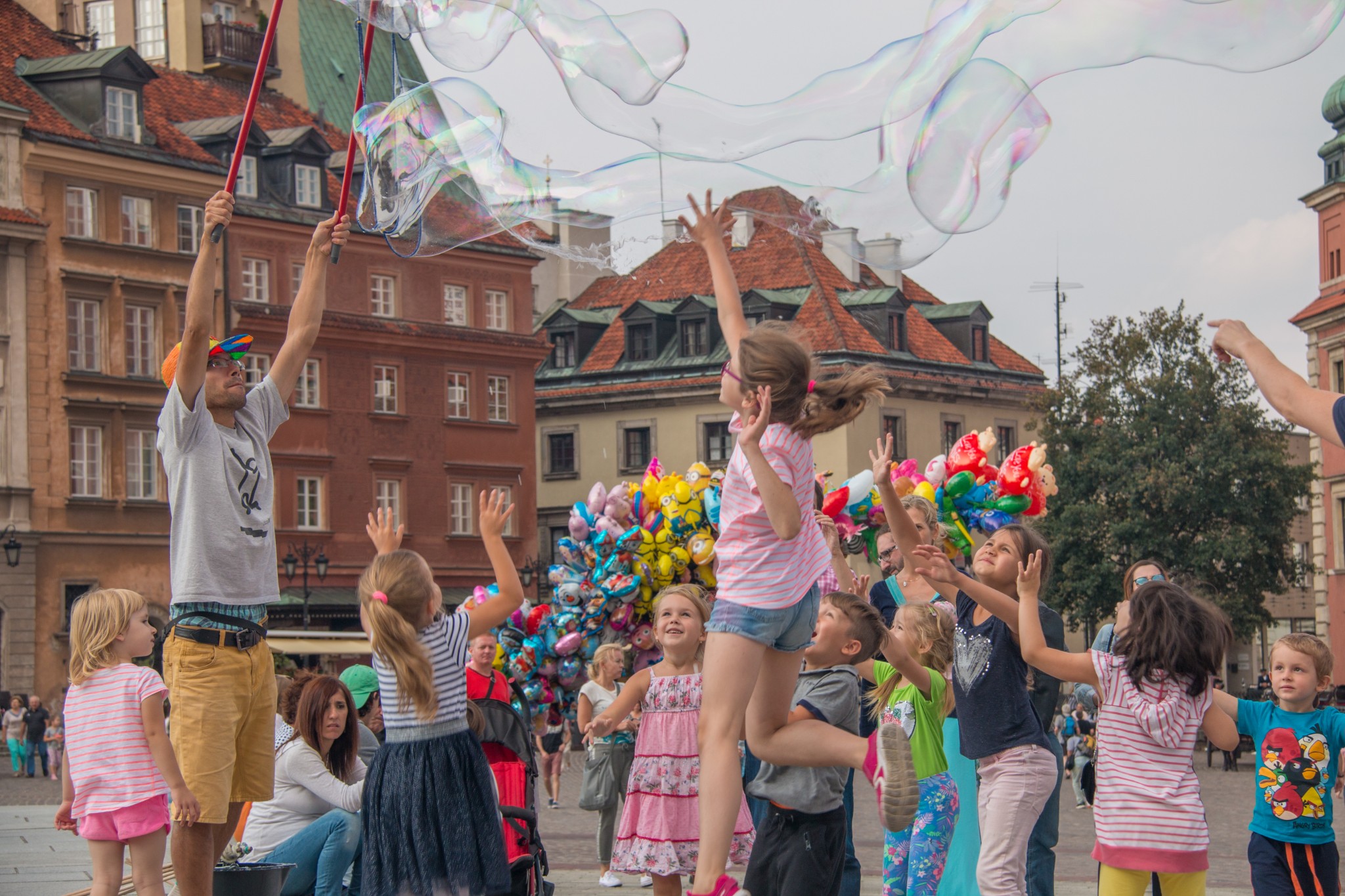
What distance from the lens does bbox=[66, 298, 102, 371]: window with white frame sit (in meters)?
39.3

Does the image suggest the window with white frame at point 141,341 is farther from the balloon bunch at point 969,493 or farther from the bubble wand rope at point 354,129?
the bubble wand rope at point 354,129

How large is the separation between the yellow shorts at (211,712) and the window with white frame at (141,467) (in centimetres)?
3515

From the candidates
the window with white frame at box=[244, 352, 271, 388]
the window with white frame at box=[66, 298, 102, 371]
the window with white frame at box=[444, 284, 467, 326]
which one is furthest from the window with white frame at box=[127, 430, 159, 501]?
the window with white frame at box=[444, 284, 467, 326]

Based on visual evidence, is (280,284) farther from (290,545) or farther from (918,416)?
(918,416)

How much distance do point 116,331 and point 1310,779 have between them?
3645cm

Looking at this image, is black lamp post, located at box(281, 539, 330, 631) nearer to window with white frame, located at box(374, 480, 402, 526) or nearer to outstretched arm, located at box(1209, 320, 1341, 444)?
window with white frame, located at box(374, 480, 402, 526)

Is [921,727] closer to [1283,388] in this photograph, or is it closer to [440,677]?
[440,677]

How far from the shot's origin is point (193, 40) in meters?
46.7

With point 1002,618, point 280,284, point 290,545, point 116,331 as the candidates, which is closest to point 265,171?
point 280,284

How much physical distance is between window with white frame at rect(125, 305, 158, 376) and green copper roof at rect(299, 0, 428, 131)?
10.7m

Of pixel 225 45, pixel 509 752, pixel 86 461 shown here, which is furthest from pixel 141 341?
pixel 509 752

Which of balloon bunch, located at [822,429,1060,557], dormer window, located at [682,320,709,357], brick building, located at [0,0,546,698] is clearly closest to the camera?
balloon bunch, located at [822,429,1060,557]

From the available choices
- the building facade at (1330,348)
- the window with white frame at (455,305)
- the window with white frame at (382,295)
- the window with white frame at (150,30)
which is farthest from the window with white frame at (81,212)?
the building facade at (1330,348)

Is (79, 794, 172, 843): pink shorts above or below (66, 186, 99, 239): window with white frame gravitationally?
below
